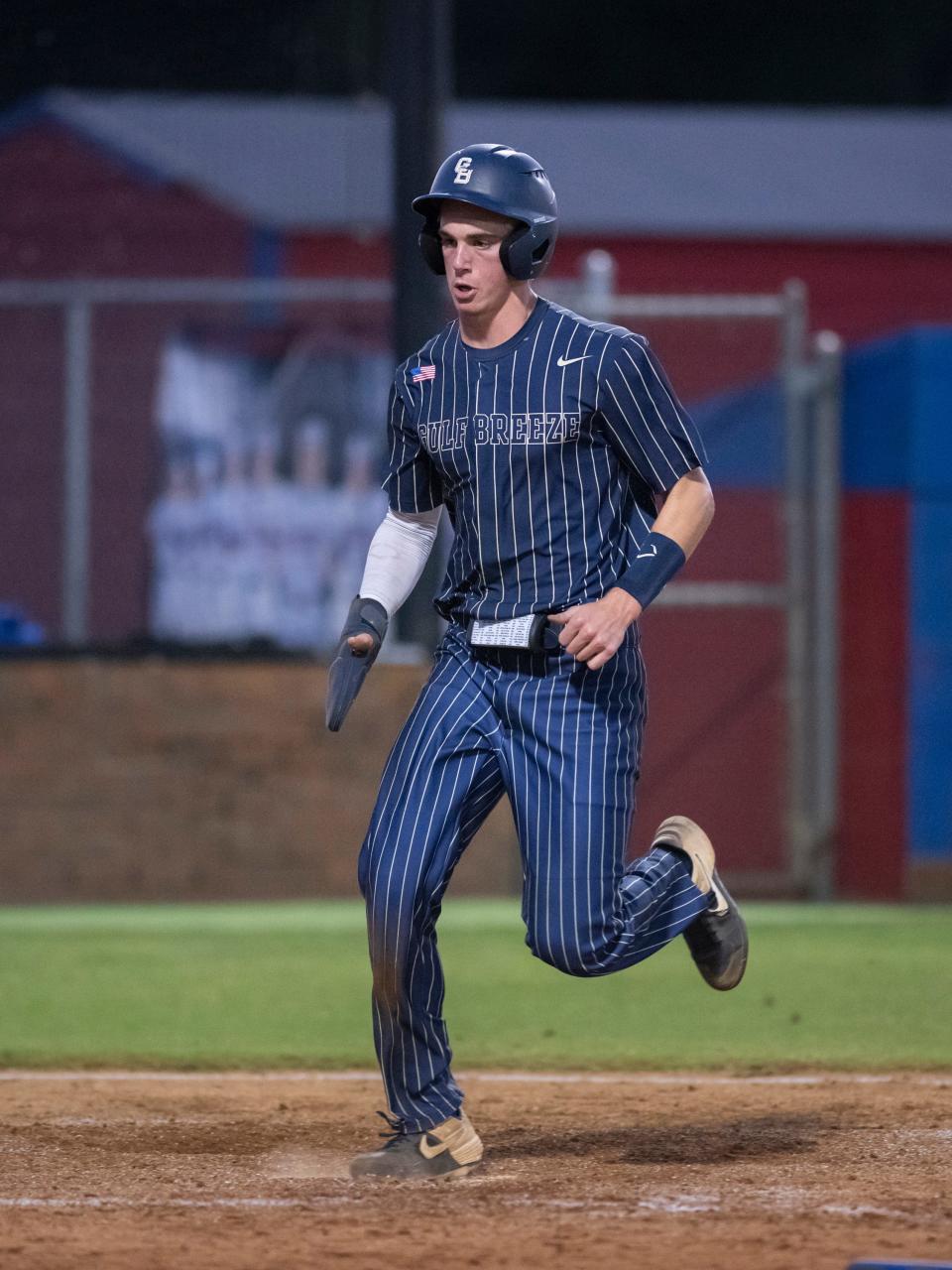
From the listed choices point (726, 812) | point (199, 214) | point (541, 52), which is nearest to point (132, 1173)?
point (726, 812)

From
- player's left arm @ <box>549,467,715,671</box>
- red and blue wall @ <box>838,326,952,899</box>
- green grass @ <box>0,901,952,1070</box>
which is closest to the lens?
player's left arm @ <box>549,467,715,671</box>

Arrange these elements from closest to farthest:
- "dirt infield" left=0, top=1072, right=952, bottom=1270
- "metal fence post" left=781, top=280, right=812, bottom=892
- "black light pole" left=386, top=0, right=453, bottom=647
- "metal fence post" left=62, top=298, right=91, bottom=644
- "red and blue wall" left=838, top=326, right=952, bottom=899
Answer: "dirt infield" left=0, top=1072, right=952, bottom=1270 → "black light pole" left=386, top=0, right=453, bottom=647 → "metal fence post" left=62, top=298, right=91, bottom=644 → "red and blue wall" left=838, top=326, right=952, bottom=899 → "metal fence post" left=781, top=280, right=812, bottom=892

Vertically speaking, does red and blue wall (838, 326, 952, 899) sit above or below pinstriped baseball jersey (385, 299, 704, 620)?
below

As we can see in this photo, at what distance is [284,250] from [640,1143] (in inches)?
398

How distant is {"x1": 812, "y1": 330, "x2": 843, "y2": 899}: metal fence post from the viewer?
12.3 meters

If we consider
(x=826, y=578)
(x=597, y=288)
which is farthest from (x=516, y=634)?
(x=826, y=578)

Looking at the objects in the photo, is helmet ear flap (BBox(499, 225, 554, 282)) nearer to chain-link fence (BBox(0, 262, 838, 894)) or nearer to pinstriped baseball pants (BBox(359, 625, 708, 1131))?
pinstriped baseball pants (BBox(359, 625, 708, 1131))

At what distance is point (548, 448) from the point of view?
4980 millimetres

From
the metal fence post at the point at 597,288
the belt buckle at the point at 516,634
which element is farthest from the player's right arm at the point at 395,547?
the metal fence post at the point at 597,288

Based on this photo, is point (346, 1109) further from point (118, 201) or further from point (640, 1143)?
point (118, 201)

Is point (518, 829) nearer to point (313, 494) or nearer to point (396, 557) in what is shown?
point (396, 557)

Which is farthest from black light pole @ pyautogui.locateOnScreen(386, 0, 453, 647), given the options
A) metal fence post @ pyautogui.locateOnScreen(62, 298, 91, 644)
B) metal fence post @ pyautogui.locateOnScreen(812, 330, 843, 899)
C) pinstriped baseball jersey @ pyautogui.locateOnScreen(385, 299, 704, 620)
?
pinstriped baseball jersey @ pyautogui.locateOnScreen(385, 299, 704, 620)

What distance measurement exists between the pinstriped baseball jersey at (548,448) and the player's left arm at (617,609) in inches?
2.1

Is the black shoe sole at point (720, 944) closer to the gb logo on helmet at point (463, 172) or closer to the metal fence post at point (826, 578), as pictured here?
the gb logo on helmet at point (463, 172)
